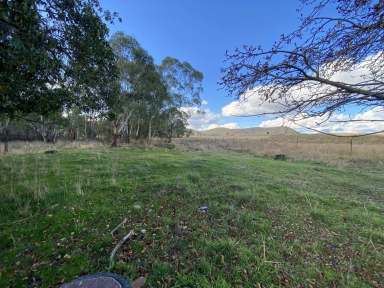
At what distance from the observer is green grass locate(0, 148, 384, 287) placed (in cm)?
246

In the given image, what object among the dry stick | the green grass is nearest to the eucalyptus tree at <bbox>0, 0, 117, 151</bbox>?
the green grass

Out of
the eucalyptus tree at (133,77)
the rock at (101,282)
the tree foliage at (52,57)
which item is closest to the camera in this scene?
the rock at (101,282)

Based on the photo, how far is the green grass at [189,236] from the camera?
8.09ft

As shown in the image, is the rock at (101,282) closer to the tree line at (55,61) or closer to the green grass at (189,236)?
the green grass at (189,236)

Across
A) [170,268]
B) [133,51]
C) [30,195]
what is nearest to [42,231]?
[30,195]

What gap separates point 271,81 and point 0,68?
19.6 ft

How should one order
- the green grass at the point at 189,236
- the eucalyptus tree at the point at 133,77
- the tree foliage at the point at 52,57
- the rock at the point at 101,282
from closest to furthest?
the rock at the point at 101,282 < the green grass at the point at 189,236 < the tree foliage at the point at 52,57 < the eucalyptus tree at the point at 133,77

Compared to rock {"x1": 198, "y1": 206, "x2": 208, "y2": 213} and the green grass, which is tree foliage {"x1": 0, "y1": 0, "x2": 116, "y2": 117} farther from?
rock {"x1": 198, "y1": 206, "x2": 208, "y2": 213}

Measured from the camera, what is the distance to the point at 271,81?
6.86 ft

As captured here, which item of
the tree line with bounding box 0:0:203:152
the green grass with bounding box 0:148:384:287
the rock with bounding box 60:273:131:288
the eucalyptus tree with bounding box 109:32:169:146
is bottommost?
the green grass with bounding box 0:148:384:287

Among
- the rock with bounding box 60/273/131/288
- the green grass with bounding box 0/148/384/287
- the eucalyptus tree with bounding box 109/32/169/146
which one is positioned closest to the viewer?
the rock with bounding box 60/273/131/288

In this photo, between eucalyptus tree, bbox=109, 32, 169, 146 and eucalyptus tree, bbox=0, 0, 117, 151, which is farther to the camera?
eucalyptus tree, bbox=109, 32, 169, 146

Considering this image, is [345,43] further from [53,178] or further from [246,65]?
[53,178]

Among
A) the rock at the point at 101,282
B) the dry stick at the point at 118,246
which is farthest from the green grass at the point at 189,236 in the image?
the rock at the point at 101,282
